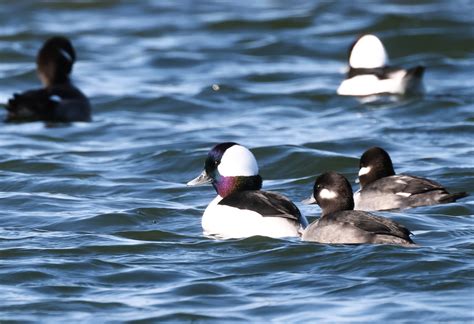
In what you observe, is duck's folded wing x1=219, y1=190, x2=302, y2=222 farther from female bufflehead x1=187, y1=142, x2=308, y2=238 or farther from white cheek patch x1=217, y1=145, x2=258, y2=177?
white cheek patch x1=217, y1=145, x2=258, y2=177

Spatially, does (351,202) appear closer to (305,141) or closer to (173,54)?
(305,141)

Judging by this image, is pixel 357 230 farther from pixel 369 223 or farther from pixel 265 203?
pixel 265 203

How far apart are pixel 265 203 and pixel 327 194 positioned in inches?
20.8

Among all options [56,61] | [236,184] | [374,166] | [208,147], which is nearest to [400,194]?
[374,166]

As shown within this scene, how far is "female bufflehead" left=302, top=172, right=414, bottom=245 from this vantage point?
430 inches

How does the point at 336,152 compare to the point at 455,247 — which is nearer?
the point at 455,247

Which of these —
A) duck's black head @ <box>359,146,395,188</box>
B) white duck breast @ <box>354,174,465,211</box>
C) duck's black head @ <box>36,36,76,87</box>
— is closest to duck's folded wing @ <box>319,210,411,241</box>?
white duck breast @ <box>354,174,465,211</box>

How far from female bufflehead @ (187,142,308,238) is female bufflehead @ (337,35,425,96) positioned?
779 cm

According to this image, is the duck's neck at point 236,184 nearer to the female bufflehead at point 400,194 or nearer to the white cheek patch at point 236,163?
the white cheek patch at point 236,163

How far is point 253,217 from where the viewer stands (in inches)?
460

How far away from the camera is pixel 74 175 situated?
15523 mm

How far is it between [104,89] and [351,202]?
10.5m

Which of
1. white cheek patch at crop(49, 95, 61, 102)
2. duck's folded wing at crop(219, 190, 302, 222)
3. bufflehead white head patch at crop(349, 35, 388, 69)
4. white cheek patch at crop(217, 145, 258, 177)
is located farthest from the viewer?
bufflehead white head patch at crop(349, 35, 388, 69)

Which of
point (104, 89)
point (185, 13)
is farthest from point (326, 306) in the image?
point (185, 13)
